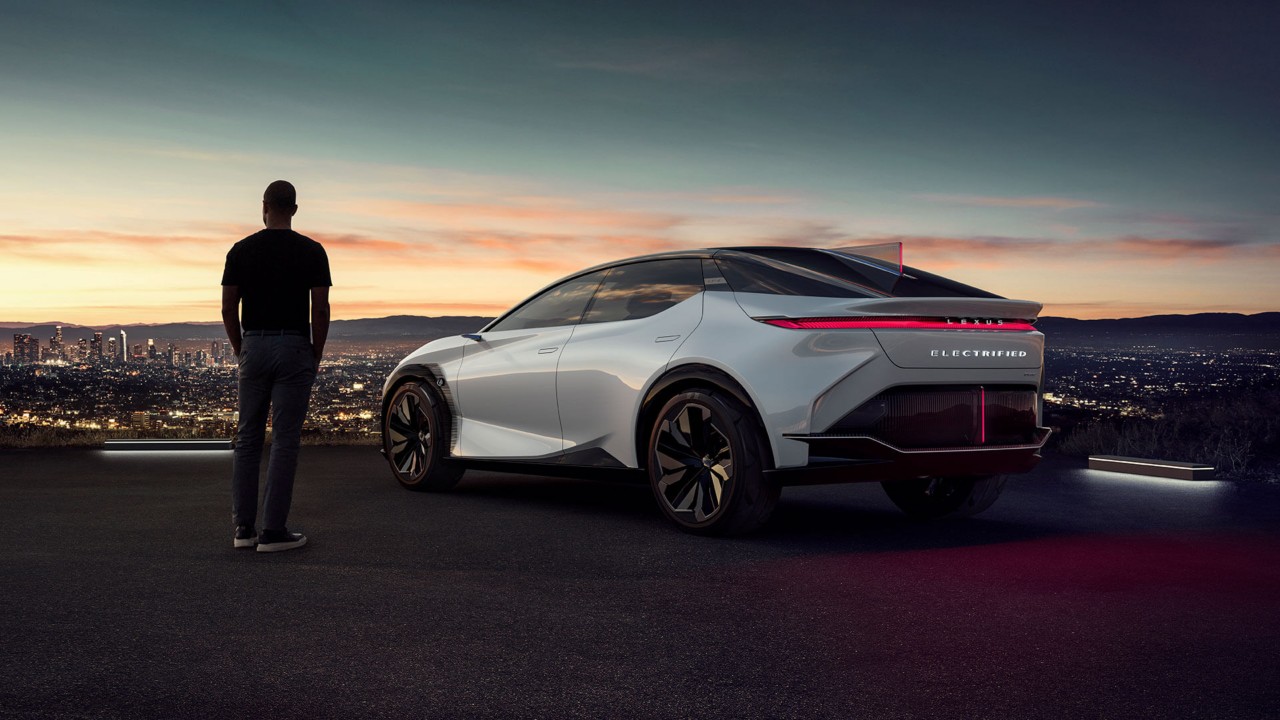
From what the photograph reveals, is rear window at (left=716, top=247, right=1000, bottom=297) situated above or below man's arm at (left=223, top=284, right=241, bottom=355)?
above

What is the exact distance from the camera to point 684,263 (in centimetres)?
736

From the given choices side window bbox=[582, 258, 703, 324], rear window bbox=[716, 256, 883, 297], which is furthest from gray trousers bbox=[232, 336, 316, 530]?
rear window bbox=[716, 256, 883, 297]

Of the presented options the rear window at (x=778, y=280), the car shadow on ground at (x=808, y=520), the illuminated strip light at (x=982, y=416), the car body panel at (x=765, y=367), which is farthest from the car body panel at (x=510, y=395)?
the illuminated strip light at (x=982, y=416)

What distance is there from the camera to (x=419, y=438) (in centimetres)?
920

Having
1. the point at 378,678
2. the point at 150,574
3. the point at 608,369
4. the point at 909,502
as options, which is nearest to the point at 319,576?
the point at 150,574

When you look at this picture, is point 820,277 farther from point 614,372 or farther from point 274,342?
point 274,342

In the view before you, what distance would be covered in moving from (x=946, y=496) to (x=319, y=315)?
A: 4.27 m

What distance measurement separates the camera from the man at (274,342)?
6535mm

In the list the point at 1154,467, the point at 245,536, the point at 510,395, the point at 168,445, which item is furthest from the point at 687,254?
the point at 168,445

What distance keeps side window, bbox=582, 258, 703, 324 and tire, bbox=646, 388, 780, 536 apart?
733 mm

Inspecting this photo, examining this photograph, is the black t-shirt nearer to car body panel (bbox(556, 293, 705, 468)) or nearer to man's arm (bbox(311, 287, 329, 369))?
man's arm (bbox(311, 287, 329, 369))

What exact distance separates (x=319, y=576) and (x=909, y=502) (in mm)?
4082

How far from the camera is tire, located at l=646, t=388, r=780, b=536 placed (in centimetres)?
648

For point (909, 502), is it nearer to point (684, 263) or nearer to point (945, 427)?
point (945, 427)
